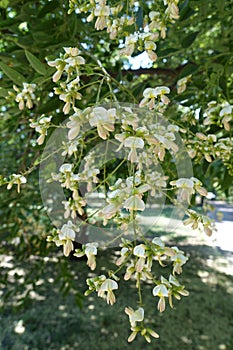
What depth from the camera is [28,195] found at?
1.61 metres

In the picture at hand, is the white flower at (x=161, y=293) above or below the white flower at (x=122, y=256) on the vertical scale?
below

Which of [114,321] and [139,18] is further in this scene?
[114,321]

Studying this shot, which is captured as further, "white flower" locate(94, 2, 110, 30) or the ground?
the ground

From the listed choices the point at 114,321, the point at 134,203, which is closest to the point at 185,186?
the point at 134,203

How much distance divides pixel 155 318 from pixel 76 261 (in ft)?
3.04

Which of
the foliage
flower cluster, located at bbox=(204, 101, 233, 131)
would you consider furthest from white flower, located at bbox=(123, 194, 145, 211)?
flower cluster, located at bbox=(204, 101, 233, 131)

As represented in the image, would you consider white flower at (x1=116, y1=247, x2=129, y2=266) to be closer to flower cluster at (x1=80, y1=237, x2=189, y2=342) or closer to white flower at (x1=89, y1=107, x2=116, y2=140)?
flower cluster at (x1=80, y1=237, x2=189, y2=342)

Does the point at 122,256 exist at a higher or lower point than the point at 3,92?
lower

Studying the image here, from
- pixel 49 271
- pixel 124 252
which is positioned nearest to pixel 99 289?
pixel 124 252

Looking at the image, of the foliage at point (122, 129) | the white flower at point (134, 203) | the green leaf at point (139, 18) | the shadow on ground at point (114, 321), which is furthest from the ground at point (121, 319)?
the white flower at point (134, 203)

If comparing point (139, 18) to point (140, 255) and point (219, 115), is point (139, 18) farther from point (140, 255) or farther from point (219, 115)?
point (140, 255)

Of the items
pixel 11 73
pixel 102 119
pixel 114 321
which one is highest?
pixel 11 73

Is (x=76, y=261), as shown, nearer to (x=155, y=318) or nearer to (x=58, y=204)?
(x=155, y=318)

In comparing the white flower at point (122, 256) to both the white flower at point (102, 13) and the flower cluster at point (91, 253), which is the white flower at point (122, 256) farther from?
the white flower at point (102, 13)
